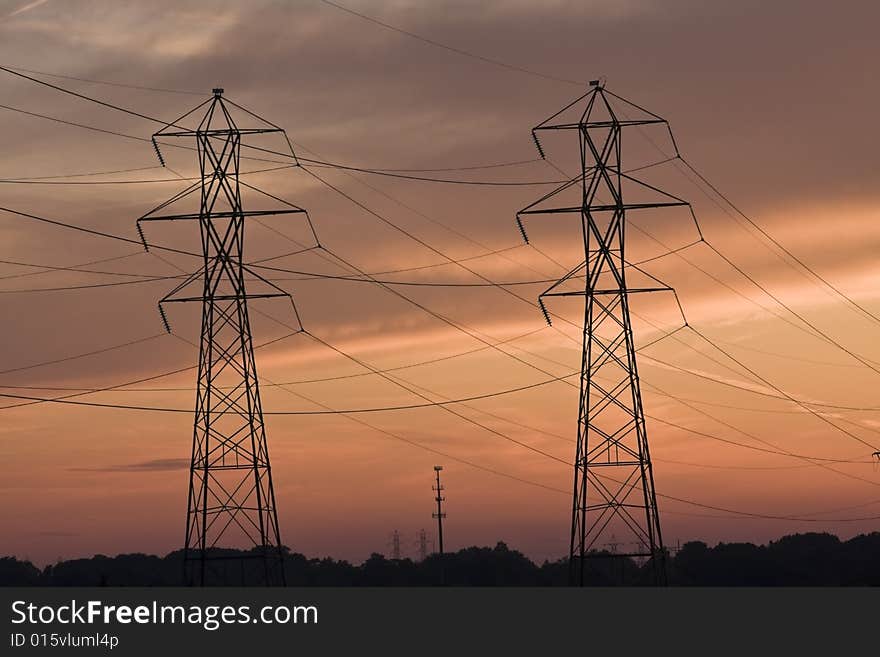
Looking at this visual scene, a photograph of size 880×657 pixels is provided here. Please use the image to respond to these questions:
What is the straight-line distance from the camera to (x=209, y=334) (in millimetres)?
72812
